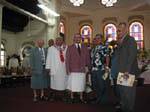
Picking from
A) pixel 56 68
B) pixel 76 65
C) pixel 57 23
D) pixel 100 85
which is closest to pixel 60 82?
pixel 56 68

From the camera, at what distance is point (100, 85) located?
17.7 feet

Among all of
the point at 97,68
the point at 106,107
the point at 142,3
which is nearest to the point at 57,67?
the point at 97,68

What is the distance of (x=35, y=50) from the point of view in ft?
19.9

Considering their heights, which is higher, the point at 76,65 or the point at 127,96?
the point at 76,65

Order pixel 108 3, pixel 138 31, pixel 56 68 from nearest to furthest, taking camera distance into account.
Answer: pixel 56 68 < pixel 138 31 < pixel 108 3

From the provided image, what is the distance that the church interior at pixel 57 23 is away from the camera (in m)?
12.2

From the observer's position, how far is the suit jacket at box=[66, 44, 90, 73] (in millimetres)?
5449

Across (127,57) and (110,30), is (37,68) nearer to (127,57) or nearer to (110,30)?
(127,57)

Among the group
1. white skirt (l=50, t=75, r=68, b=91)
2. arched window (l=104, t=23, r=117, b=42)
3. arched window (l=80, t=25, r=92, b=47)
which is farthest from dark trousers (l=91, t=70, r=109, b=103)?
arched window (l=80, t=25, r=92, b=47)

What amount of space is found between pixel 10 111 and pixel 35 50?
184 centimetres

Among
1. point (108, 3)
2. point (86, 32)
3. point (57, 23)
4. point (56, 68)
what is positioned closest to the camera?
point (56, 68)

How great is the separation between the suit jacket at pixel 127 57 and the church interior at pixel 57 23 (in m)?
5.81

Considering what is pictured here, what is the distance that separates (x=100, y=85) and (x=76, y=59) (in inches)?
28.6

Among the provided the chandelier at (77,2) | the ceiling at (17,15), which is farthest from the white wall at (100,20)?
the ceiling at (17,15)
